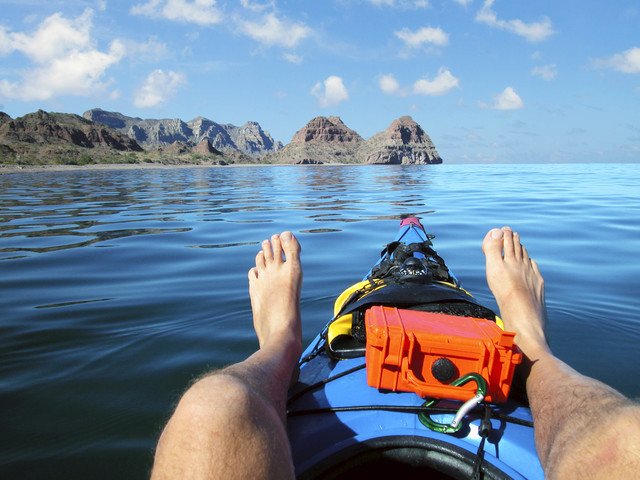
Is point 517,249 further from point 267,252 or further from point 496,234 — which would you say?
point 267,252

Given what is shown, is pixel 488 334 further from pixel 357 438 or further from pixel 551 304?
pixel 551 304

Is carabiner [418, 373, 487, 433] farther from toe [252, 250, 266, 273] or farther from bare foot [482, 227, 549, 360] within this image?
toe [252, 250, 266, 273]

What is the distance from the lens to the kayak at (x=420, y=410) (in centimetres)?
120

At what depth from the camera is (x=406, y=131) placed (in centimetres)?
15375

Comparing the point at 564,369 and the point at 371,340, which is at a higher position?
the point at 371,340

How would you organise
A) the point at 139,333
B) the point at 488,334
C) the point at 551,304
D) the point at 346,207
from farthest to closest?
the point at 346,207, the point at 551,304, the point at 139,333, the point at 488,334

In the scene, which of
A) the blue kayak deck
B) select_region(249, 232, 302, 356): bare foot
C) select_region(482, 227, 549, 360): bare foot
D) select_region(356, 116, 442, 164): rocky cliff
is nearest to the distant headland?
select_region(356, 116, 442, 164): rocky cliff

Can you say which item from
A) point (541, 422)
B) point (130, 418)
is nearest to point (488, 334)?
point (541, 422)

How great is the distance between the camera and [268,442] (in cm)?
107

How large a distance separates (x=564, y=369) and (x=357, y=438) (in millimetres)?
703

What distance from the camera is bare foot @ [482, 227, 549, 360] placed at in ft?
6.23

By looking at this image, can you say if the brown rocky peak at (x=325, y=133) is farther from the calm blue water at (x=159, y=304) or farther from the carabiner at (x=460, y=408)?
the carabiner at (x=460, y=408)

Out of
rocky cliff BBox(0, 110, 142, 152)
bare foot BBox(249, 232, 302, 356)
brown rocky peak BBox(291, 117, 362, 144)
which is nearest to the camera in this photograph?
bare foot BBox(249, 232, 302, 356)

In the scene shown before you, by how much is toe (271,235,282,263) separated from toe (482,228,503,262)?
1.21m
